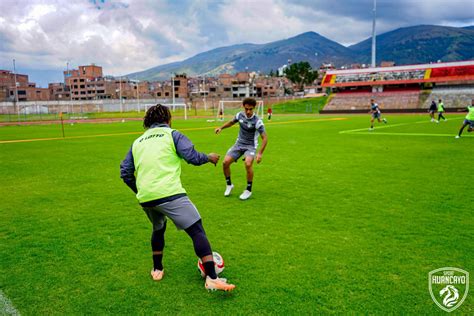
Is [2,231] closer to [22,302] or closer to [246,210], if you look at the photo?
[22,302]

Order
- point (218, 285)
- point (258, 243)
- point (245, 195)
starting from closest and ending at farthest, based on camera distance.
Result: point (218, 285), point (258, 243), point (245, 195)

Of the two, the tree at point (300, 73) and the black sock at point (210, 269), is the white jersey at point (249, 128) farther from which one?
the tree at point (300, 73)

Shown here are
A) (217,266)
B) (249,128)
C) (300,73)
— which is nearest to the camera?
(217,266)

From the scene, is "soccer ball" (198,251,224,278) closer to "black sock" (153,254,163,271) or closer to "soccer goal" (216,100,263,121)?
"black sock" (153,254,163,271)

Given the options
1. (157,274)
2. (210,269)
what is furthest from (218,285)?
(157,274)

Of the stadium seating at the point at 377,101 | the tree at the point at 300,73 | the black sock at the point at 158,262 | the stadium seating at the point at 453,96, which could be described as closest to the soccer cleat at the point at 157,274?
the black sock at the point at 158,262

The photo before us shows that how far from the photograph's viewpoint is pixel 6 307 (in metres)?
3.69

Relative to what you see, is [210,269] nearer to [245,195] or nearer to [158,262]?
[158,262]

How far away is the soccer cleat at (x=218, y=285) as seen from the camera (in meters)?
3.78

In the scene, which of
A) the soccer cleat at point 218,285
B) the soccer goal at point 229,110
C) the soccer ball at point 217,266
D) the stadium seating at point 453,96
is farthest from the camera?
the stadium seating at point 453,96

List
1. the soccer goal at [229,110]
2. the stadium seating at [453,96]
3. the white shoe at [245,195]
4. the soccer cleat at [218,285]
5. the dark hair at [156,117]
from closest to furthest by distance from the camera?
the soccer cleat at [218,285] < the dark hair at [156,117] < the white shoe at [245,195] < the soccer goal at [229,110] < the stadium seating at [453,96]

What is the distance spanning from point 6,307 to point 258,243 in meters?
3.02

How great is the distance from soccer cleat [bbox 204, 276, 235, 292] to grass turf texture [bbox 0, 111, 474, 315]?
12 cm

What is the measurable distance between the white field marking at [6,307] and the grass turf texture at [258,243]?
55mm
